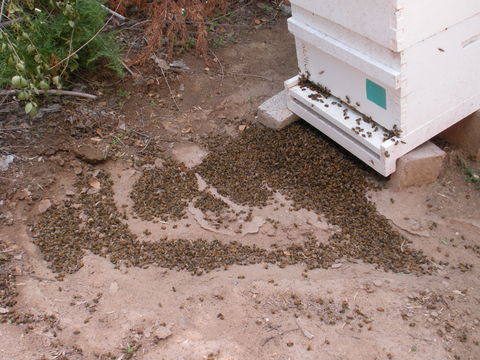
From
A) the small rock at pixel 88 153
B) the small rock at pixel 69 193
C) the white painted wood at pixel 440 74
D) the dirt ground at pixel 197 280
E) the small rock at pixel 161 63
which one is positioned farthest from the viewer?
the small rock at pixel 161 63

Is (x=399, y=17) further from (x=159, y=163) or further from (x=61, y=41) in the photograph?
(x=61, y=41)

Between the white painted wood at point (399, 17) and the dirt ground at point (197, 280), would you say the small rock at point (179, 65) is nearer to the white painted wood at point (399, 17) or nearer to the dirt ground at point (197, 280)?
the dirt ground at point (197, 280)

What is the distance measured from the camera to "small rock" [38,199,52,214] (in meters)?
4.33

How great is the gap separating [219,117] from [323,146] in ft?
3.43

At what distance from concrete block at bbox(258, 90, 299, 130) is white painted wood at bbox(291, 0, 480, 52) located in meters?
1.25

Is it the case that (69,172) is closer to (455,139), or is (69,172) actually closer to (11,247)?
(11,247)

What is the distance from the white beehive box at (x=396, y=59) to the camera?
146 inches

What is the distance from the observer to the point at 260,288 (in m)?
3.71

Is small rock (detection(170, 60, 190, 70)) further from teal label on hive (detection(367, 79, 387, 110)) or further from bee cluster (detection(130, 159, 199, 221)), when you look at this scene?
teal label on hive (detection(367, 79, 387, 110))

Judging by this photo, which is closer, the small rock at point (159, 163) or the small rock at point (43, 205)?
the small rock at point (43, 205)

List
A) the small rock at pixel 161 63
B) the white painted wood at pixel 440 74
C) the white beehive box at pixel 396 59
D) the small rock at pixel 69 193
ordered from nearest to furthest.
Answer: the white beehive box at pixel 396 59
the white painted wood at pixel 440 74
the small rock at pixel 69 193
the small rock at pixel 161 63

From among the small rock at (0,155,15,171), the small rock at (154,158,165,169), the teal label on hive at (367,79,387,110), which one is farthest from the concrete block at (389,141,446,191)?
the small rock at (0,155,15,171)

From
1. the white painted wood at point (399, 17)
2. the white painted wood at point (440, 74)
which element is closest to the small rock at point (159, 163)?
the white painted wood at point (399, 17)

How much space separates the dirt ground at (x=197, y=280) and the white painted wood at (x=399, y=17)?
1.43 meters
